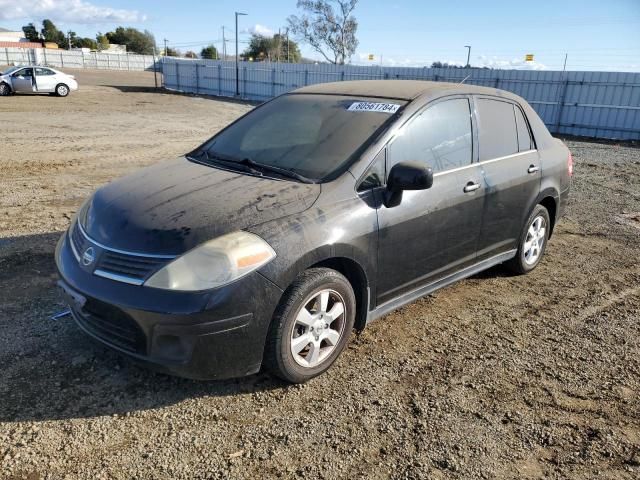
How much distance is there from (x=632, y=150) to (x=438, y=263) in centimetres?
1408

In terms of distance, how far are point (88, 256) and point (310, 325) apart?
1.33 metres

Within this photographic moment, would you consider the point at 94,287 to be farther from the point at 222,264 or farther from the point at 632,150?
the point at 632,150

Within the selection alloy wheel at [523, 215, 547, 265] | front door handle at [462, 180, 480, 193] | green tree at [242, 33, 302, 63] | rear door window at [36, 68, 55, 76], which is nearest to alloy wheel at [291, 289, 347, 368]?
front door handle at [462, 180, 480, 193]

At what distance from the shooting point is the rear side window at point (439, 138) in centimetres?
360

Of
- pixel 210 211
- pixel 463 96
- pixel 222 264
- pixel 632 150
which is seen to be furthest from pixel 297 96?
pixel 632 150

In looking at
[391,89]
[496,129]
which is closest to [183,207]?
[391,89]

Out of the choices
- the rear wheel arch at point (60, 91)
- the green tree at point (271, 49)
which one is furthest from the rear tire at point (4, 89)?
the green tree at point (271, 49)

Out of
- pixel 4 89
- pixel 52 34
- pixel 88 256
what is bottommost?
pixel 4 89

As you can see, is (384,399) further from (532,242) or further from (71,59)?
(71,59)

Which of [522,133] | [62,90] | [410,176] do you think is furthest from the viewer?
[62,90]

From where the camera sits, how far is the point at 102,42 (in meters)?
108

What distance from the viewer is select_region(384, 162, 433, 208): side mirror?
10.6 feet

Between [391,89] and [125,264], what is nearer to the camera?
[125,264]

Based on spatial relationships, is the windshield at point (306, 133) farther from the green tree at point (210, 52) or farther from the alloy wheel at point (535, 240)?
the green tree at point (210, 52)
